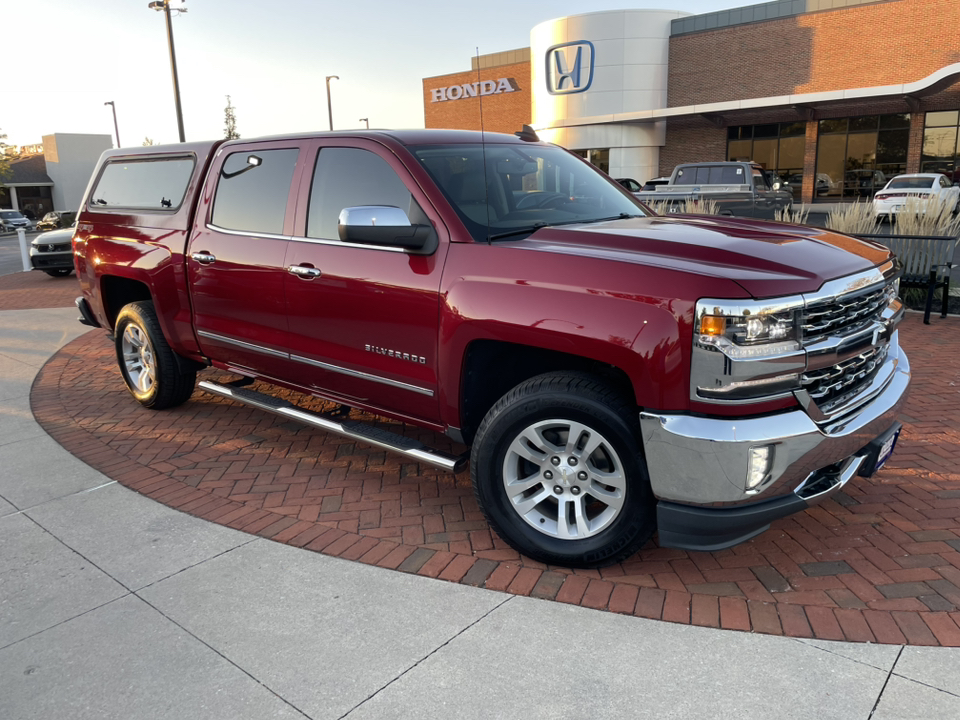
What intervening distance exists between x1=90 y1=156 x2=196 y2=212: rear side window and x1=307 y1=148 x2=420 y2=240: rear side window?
153 centimetres

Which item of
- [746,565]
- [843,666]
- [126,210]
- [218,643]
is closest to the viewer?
[843,666]

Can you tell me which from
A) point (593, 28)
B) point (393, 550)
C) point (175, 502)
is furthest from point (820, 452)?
point (593, 28)

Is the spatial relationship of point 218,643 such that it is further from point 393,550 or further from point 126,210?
point 126,210

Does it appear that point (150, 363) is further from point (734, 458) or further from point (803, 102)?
point (803, 102)

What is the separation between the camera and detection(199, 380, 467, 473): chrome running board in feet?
12.0

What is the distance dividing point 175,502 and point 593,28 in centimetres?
3289

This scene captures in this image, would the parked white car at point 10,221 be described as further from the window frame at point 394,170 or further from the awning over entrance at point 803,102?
the window frame at point 394,170

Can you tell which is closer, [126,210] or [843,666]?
[843,666]

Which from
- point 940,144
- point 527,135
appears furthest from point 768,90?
point 527,135

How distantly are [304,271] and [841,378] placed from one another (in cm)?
279

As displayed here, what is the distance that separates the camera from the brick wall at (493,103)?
40.2 metres

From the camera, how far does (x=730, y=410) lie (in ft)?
9.11

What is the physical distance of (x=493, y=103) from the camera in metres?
41.2

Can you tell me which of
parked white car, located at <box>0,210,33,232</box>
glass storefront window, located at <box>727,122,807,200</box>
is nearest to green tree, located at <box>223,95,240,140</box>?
parked white car, located at <box>0,210,33,232</box>
